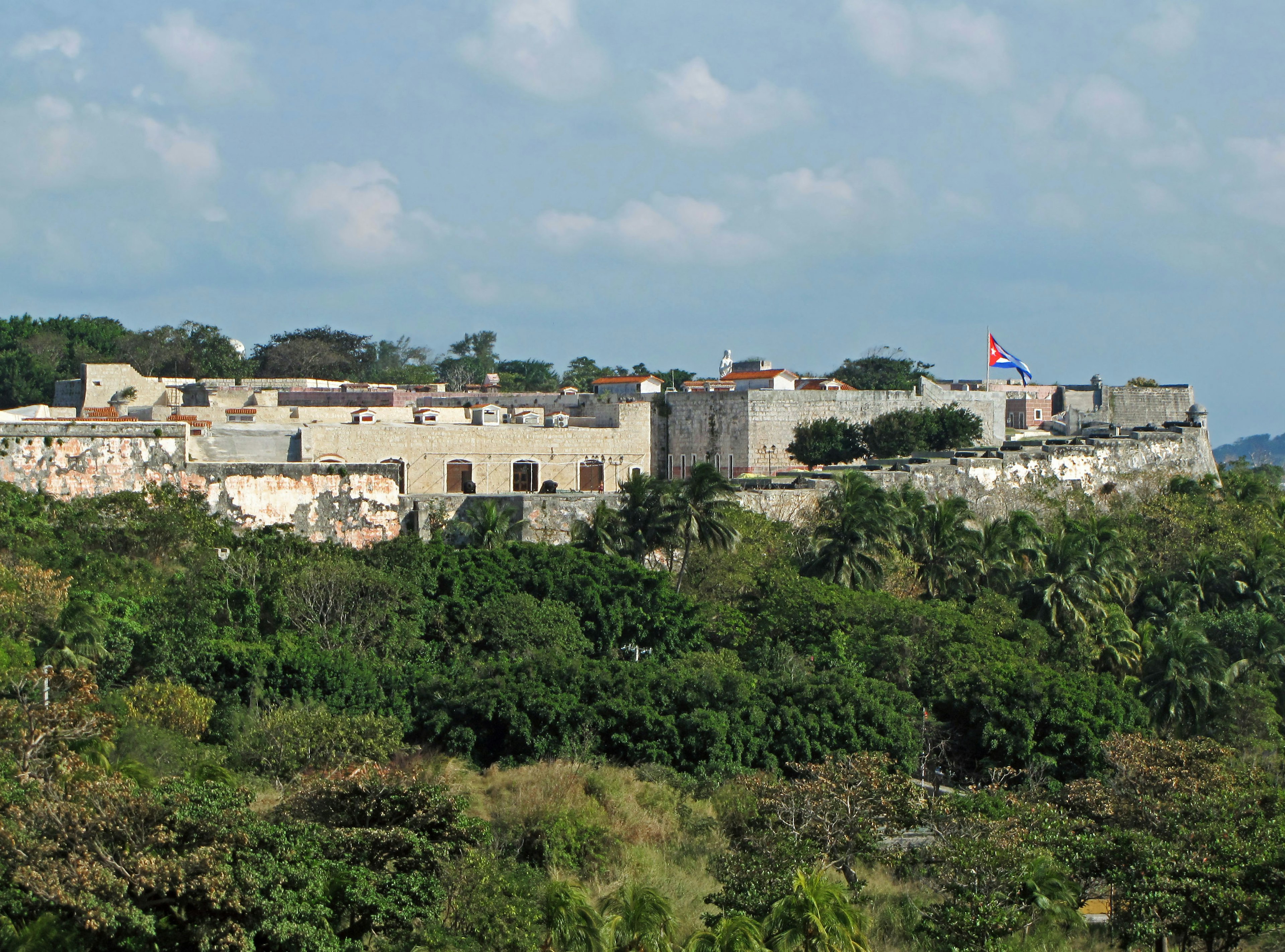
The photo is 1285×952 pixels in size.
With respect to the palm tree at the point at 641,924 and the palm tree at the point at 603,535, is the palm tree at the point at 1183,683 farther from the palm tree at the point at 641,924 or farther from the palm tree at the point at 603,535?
the palm tree at the point at 641,924

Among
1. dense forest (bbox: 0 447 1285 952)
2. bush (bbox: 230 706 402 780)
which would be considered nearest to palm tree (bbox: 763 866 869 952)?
dense forest (bbox: 0 447 1285 952)

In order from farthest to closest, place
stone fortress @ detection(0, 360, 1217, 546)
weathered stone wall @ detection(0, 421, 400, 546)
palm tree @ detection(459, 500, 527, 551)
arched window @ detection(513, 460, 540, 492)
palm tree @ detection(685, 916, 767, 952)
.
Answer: arched window @ detection(513, 460, 540, 492), palm tree @ detection(459, 500, 527, 551), stone fortress @ detection(0, 360, 1217, 546), weathered stone wall @ detection(0, 421, 400, 546), palm tree @ detection(685, 916, 767, 952)

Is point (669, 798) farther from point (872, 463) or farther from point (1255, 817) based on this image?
point (872, 463)

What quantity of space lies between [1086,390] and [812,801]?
47.9 metres

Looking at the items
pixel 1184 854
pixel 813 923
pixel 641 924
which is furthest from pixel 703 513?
pixel 813 923

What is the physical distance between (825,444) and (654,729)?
21.7 m

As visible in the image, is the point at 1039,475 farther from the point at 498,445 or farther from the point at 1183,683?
the point at 498,445

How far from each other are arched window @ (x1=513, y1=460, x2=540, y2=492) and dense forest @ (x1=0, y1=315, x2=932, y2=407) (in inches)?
755

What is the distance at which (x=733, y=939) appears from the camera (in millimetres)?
12648

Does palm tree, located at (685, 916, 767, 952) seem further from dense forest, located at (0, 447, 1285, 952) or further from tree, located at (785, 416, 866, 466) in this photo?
tree, located at (785, 416, 866, 466)

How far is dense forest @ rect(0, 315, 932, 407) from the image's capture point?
170ft

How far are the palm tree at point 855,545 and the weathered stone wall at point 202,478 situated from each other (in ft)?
31.6

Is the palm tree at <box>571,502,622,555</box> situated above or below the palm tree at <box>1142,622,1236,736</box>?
above

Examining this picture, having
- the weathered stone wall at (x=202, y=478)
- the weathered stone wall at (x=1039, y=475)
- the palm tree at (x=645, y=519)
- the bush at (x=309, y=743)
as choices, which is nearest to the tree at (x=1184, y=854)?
the bush at (x=309, y=743)
